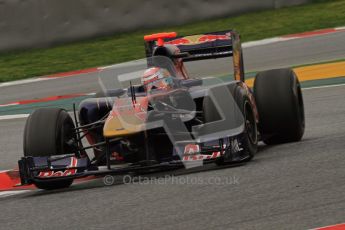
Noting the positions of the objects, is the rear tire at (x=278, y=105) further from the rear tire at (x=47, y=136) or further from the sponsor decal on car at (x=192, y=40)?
the rear tire at (x=47, y=136)

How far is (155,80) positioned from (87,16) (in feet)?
35.0

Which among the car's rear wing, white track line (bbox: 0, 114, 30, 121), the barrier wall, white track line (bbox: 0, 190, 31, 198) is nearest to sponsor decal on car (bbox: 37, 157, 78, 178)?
white track line (bbox: 0, 190, 31, 198)

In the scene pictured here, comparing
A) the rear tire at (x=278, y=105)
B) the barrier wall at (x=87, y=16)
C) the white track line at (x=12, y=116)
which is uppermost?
the rear tire at (x=278, y=105)

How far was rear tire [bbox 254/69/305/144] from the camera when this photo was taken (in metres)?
9.31

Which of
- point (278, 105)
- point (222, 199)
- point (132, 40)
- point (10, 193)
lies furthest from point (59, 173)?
point (132, 40)

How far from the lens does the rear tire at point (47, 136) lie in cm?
821

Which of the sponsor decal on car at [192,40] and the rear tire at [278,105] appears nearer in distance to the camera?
the rear tire at [278,105]

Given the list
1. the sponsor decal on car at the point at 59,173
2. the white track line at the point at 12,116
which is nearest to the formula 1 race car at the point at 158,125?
the sponsor decal on car at the point at 59,173

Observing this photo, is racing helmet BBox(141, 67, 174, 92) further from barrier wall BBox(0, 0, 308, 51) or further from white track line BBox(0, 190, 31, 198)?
barrier wall BBox(0, 0, 308, 51)

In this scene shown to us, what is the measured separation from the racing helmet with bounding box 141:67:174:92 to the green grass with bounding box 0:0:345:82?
888cm

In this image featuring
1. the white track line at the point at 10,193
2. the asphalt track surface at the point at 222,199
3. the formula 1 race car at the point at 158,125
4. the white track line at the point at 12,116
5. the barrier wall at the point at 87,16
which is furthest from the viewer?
the barrier wall at the point at 87,16

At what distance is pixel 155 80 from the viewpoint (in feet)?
29.0

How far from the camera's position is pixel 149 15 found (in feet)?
64.2

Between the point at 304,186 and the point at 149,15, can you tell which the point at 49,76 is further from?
the point at 304,186
